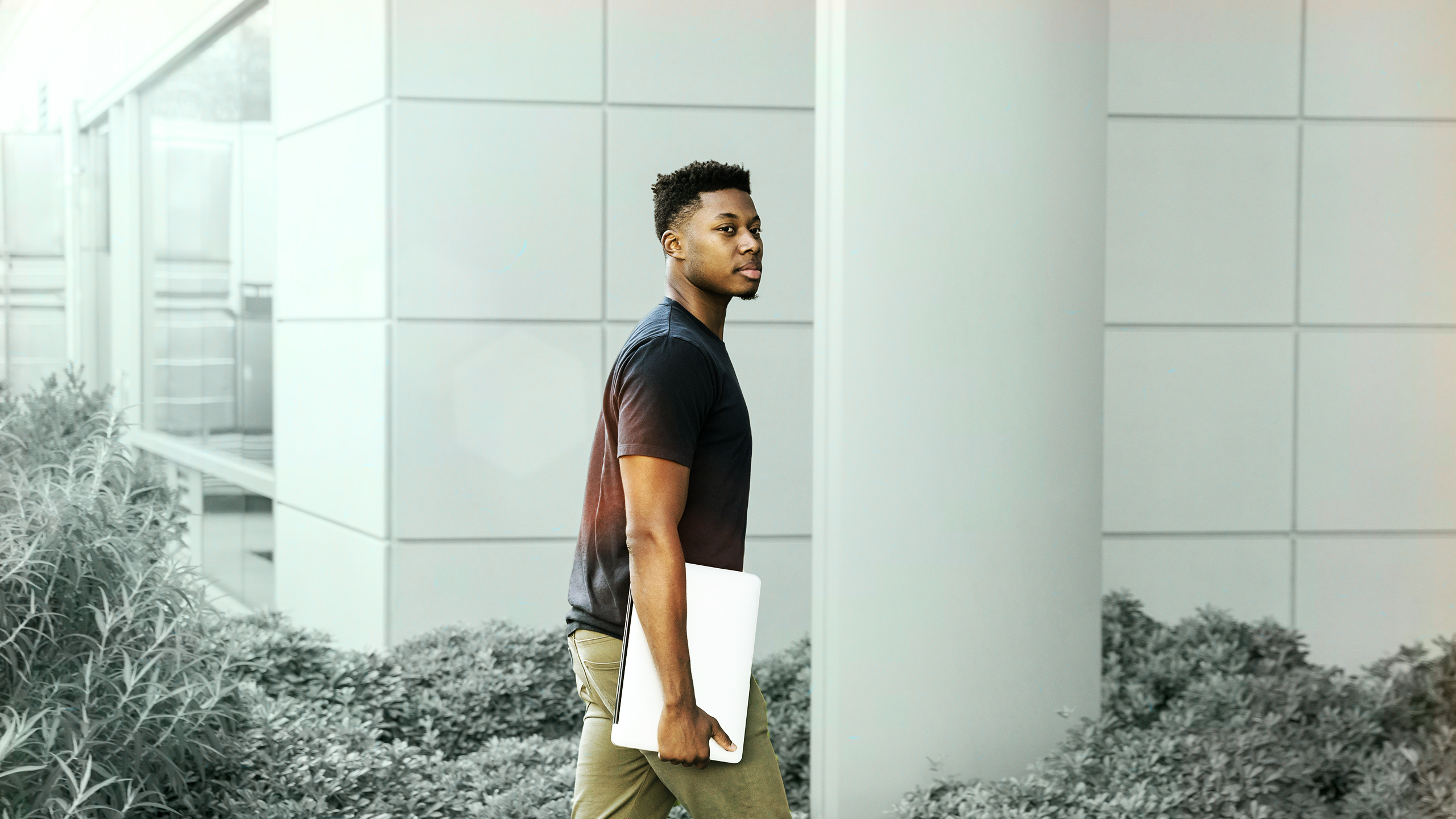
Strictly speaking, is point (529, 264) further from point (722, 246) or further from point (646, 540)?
point (646, 540)

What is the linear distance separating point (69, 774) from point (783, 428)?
4035 mm

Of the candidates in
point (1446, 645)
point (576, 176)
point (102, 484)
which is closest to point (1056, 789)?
point (1446, 645)

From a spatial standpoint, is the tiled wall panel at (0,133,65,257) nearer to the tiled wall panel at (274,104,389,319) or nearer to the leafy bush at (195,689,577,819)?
the tiled wall panel at (274,104,389,319)

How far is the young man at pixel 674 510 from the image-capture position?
2.46 metres

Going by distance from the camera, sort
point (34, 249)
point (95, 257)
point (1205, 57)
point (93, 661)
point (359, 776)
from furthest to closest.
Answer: point (34, 249) < point (95, 257) < point (1205, 57) < point (359, 776) < point (93, 661)

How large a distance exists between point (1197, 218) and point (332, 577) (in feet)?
16.4

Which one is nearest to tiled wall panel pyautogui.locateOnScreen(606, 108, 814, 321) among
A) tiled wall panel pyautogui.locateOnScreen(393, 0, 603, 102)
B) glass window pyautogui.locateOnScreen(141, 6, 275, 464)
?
tiled wall panel pyautogui.locateOnScreen(393, 0, 603, 102)

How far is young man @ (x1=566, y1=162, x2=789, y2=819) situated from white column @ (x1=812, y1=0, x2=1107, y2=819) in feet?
4.95

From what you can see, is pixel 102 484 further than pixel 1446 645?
No

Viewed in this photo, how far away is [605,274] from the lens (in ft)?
21.4

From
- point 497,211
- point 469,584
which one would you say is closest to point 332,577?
point 469,584

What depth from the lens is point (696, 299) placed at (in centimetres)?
274

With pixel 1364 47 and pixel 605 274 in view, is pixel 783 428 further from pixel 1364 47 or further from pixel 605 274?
pixel 1364 47

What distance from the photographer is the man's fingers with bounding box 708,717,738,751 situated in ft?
8.29
